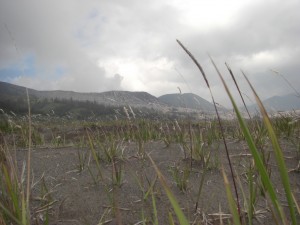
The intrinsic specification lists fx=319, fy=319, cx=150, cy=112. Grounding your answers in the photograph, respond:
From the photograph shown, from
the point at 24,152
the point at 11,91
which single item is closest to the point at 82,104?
the point at 24,152

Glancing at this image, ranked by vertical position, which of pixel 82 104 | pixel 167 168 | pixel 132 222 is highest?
pixel 82 104

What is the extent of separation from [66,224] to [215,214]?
3.15 ft

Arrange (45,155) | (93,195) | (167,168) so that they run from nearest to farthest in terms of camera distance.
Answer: (93,195) < (167,168) < (45,155)

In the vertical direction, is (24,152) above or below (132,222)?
above

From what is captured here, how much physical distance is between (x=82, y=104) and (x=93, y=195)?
279 feet

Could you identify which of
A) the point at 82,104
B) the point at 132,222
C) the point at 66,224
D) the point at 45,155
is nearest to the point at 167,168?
the point at 132,222

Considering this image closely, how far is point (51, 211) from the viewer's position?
2264mm

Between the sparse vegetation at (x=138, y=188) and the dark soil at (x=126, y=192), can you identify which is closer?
the sparse vegetation at (x=138, y=188)

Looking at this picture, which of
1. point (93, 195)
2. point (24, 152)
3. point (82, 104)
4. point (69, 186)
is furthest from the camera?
point (82, 104)

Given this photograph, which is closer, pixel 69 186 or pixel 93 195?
pixel 93 195

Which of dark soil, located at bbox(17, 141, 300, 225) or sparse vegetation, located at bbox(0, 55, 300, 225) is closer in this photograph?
sparse vegetation, located at bbox(0, 55, 300, 225)

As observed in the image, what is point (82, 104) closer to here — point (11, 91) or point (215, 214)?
point (215, 214)

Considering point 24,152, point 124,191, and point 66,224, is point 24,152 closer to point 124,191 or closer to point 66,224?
point 124,191

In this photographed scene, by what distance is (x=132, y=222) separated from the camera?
2088 millimetres
